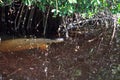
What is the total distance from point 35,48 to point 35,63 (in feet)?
2.77

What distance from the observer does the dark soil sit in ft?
22.6

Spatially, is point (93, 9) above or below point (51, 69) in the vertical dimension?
above

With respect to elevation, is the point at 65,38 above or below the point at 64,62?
above

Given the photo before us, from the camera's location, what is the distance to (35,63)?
7508 millimetres

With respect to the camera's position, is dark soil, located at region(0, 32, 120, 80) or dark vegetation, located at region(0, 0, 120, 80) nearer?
dark soil, located at region(0, 32, 120, 80)

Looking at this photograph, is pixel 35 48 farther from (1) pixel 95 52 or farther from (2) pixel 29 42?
(1) pixel 95 52

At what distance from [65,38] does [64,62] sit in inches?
67.6

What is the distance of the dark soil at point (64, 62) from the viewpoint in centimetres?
690

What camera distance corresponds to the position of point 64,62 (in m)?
7.62

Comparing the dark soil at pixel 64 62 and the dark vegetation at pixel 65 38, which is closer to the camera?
the dark soil at pixel 64 62

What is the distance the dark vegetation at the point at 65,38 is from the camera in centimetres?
707

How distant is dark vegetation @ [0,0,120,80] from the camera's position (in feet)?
23.2

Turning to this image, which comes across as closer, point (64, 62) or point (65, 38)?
point (64, 62)

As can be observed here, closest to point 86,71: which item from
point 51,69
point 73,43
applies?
point 51,69
